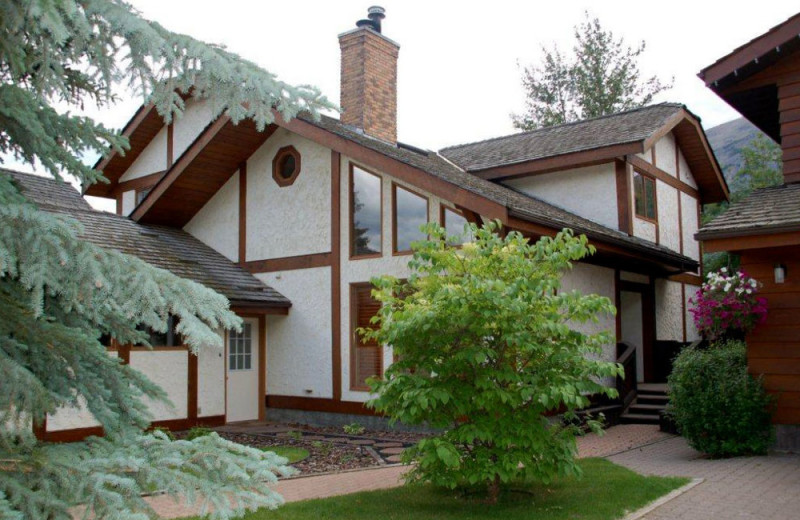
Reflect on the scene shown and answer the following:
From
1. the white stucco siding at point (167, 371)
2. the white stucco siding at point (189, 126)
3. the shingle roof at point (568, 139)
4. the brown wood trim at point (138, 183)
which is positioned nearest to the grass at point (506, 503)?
the white stucco siding at point (167, 371)

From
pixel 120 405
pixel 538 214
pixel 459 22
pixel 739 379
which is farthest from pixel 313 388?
pixel 459 22

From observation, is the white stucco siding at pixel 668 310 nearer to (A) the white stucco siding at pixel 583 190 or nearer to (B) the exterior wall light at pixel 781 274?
(A) the white stucco siding at pixel 583 190

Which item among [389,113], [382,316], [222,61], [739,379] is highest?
[389,113]

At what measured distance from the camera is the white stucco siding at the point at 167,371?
1286 centimetres

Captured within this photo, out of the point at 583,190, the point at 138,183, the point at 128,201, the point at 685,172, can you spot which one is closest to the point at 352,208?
the point at 583,190

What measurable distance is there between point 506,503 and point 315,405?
23.6 feet

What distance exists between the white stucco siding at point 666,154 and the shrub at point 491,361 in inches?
416

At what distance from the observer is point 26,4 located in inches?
115

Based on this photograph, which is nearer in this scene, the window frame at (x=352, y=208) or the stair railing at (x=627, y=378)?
the window frame at (x=352, y=208)

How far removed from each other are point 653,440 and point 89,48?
10364 millimetres

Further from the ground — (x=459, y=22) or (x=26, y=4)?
(x=459, y=22)

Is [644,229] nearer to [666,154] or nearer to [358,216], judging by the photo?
[666,154]

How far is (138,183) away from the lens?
19.9 m

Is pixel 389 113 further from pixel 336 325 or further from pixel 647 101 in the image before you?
pixel 647 101
